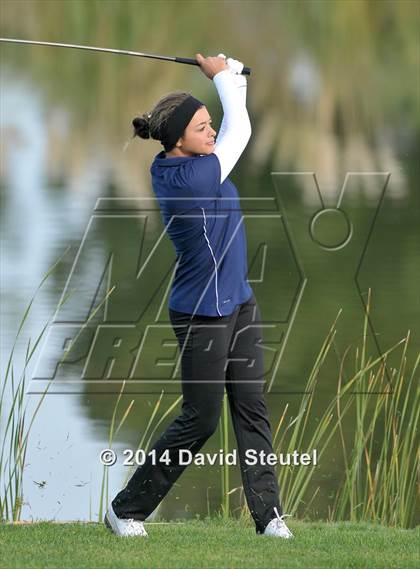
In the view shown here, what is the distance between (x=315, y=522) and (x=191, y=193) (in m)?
1.60

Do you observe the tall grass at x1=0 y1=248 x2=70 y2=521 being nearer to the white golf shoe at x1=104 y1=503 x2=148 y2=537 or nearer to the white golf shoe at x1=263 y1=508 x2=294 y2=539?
the white golf shoe at x1=104 y1=503 x2=148 y2=537

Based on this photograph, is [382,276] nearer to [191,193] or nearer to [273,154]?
[273,154]

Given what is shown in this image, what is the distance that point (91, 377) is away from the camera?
7715 mm

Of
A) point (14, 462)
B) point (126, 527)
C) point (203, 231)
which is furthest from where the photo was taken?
point (14, 462)

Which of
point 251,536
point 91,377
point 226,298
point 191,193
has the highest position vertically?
point 191,193

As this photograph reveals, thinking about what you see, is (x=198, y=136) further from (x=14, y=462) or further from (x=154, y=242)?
(x=154, y=242)

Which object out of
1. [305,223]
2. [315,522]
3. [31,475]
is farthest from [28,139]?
[315,522]

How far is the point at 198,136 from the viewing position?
14.5 ft

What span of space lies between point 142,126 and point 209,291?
21.9 inches

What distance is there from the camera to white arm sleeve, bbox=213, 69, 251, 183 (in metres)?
4.37

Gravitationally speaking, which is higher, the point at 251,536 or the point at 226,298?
the point at 226,298

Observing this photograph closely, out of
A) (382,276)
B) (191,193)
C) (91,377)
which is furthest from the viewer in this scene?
(382,276)

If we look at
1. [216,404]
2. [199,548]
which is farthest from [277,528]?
[216,404]

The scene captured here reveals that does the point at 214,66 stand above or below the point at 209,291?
above
